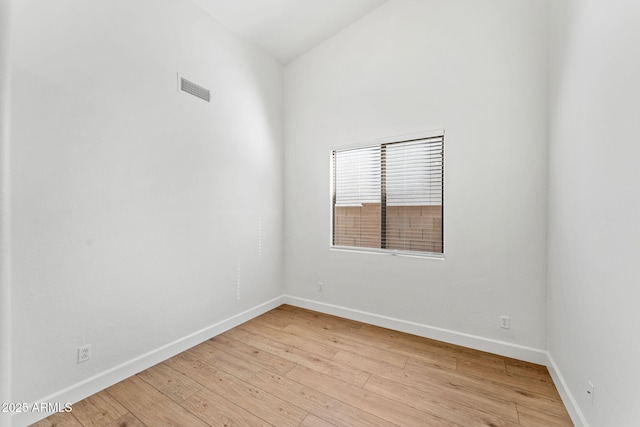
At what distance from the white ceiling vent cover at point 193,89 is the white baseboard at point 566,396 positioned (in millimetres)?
3758

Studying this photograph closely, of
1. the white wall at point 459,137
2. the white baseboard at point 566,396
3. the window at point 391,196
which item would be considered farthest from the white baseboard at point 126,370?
the white baseboard at point 566,396

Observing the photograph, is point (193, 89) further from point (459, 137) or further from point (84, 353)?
point (459, 137)

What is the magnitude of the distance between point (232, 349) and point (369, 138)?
2.66m

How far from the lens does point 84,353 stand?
6.12 ft

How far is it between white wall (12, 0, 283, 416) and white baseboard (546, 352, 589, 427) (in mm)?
2900

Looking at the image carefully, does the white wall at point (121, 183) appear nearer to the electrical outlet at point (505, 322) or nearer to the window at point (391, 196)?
the window at point (391, 196)

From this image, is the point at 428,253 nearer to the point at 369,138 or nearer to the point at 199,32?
the point at 369,138

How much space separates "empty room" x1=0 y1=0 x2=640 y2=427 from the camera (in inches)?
62.3

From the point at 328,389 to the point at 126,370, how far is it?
158 cm

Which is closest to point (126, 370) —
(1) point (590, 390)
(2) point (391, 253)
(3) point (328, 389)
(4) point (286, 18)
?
(3) point (328, 389)

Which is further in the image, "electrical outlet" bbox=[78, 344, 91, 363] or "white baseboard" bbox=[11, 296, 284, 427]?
"electrical outlet" bbox=[78, 344, 91, 363]

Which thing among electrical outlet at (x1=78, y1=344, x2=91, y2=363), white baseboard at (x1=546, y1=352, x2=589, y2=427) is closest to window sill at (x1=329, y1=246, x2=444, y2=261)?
white baseboard at (x1=546, y1=352, x2=589, y2=427)

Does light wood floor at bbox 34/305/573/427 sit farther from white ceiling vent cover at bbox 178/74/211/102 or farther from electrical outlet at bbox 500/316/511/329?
white ceiling vent cover at bbox 178/74/211/102

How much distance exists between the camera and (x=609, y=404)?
1.28m
